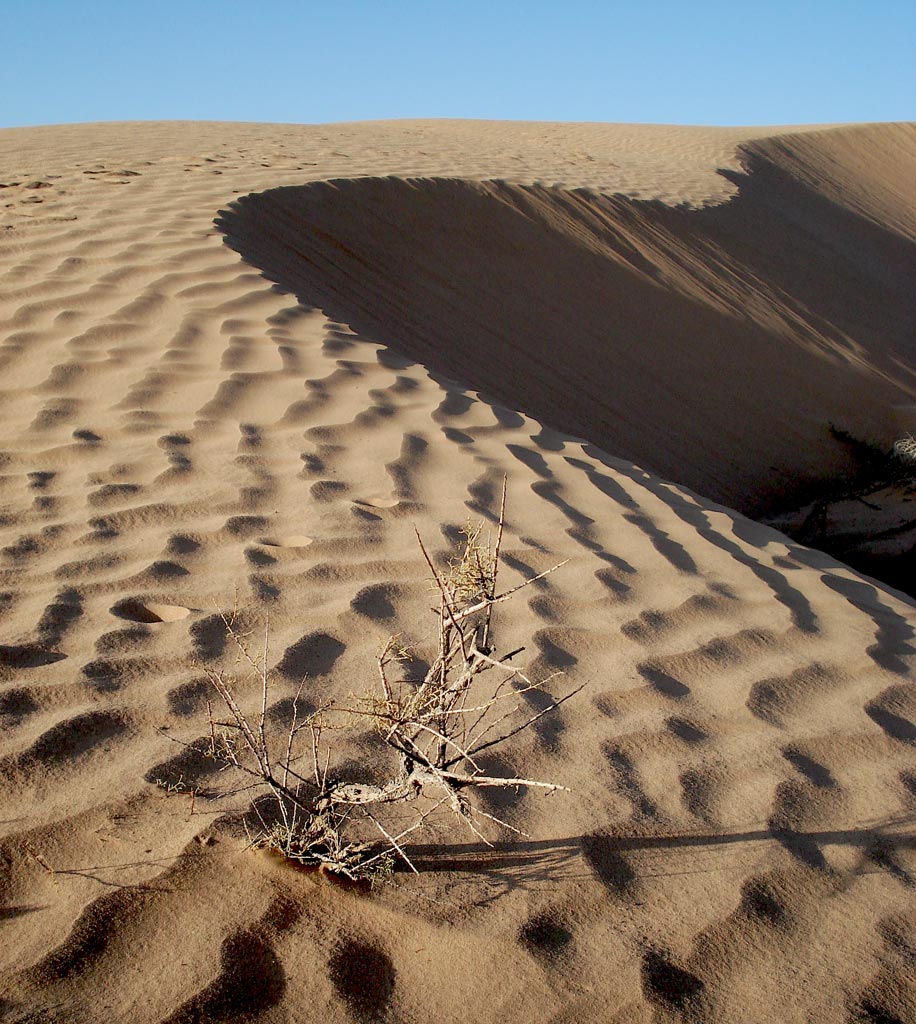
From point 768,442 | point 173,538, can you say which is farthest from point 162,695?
point 768,442

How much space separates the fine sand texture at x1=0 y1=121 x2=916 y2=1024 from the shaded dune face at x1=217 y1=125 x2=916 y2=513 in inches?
3.0

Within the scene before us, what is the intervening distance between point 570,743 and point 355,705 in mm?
489

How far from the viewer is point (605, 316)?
7.94m

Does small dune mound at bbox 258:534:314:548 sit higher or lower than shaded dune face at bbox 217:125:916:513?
higher

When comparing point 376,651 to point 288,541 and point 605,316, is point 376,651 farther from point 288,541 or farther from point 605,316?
point 605,316

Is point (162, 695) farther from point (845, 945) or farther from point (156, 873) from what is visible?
point (845, 945)

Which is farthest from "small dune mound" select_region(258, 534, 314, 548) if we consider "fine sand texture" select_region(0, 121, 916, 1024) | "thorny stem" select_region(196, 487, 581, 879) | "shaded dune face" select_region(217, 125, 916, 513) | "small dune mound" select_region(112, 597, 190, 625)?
"shaded dune face" select_region(217, 125, 916, 513)

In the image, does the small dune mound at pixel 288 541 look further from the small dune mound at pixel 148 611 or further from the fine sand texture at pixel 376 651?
the small dune mound at pixel 148 611

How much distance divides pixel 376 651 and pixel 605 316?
5910 millimetres

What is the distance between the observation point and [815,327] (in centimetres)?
1007

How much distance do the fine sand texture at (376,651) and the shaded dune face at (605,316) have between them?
0.25 feet

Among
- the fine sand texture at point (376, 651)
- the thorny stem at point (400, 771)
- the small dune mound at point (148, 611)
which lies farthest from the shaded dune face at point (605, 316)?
the thorny stem at point (400, 771)

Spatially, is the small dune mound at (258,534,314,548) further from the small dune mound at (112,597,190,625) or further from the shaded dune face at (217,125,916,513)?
the shaded dune face at (217,125,916,513)

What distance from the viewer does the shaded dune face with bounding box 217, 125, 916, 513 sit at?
21.0 ft
